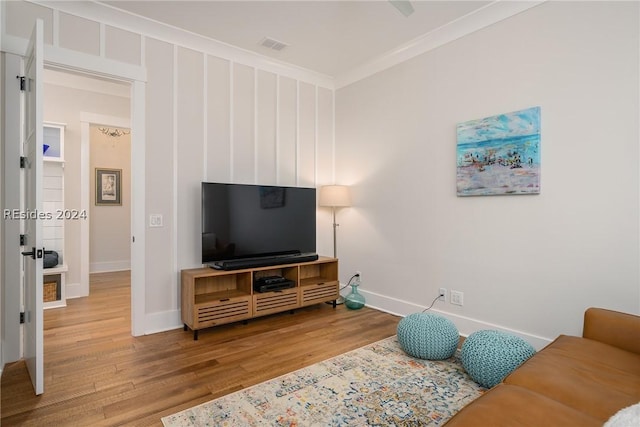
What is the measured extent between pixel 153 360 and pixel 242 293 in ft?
3.26

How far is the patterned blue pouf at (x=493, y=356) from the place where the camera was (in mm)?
2049

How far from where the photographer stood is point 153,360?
2570 millimetres

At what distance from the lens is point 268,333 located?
3127 millimetres

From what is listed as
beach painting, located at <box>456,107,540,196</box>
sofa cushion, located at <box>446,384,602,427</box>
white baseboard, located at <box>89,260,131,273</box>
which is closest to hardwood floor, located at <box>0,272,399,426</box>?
sofa cushion, located at <box>446,384,602,427</box>

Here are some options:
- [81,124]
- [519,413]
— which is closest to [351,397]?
[519,413]

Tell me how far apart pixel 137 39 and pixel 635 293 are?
429 cm

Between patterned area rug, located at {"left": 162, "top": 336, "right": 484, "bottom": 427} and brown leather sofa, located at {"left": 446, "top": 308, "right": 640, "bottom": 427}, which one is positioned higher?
brown leather sofa, located at {"left": 446, "top": 308, "right": 640, "bottom": 427}

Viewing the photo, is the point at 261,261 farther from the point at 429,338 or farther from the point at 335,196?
the point at 429,338

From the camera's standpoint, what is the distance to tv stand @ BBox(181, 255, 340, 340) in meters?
3.04

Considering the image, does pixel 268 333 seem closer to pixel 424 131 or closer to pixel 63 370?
pixel 63 370

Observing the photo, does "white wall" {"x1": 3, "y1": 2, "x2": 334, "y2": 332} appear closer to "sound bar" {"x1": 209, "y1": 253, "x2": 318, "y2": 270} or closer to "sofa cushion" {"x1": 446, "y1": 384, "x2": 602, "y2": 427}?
"sound bar" {"x1": 209, "y1": 253, "x2": 318, "y2": 270}

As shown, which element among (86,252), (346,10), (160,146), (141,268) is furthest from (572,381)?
(86,252)

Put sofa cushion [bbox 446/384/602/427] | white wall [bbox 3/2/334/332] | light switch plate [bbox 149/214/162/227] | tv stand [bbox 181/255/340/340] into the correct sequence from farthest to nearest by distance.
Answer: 1. light switch plate [bbox 149/214/162/227]
2. tv stand [bbox 181/255/340/340]
3. white wall [bbox 3/2/334/332]
4. sofa cushion [bbox 446/384/602/427]

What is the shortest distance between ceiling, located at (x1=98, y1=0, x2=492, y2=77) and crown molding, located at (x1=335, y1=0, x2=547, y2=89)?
6 cm
